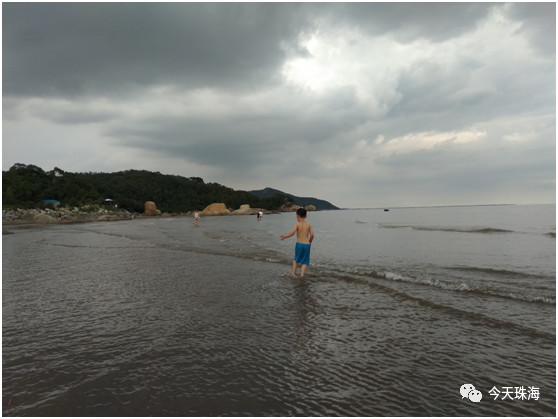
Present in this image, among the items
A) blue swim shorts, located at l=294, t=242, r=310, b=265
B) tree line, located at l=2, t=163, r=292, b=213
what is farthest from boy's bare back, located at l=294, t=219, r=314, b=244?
tree line, located at l=2, t=163, r=292, b=213

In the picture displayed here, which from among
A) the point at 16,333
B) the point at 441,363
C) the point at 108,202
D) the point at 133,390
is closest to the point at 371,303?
the point at 441,363

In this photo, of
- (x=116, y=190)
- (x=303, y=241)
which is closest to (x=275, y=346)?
(x=303, y=241)

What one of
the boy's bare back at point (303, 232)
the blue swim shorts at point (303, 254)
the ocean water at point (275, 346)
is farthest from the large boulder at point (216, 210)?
the ocean water at point (275, 346)

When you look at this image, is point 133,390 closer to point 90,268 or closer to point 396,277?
point 396,277

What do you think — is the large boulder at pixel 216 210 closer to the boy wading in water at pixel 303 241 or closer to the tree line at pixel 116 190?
the tree line at pixel 116 190

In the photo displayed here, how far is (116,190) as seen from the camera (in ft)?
447

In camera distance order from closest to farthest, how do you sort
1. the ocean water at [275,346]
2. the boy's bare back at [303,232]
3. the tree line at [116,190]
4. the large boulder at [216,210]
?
the ocean water at [275,346]
the boy's bare back at [303,232]
the tree line at [116,190]
the large boulder at [216,210]

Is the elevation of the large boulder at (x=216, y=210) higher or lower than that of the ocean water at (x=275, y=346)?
higher

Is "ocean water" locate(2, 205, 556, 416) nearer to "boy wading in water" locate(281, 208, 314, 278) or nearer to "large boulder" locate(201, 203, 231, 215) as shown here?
"boy wading in water" locate(281, 208, 314, 278)

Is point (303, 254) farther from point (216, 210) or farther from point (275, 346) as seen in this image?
point (216, 210)

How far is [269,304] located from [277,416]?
4088 millimetres

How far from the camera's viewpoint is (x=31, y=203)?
73.5 m

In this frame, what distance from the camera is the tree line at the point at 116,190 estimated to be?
8012 centimetres

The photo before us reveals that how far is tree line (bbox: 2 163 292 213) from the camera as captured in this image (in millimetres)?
80119
